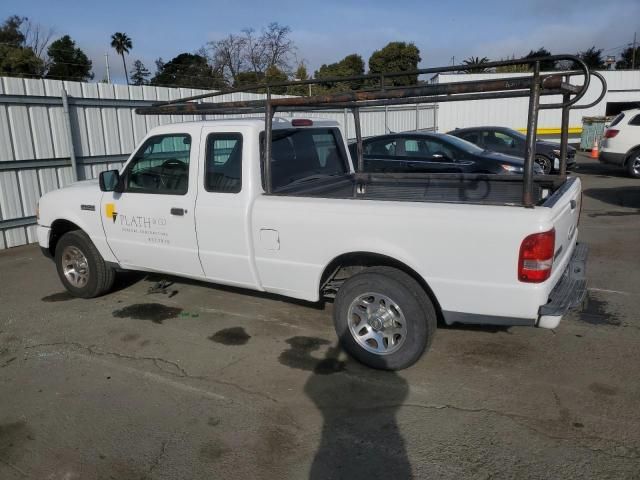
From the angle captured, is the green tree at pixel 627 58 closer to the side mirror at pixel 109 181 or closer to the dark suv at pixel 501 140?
the dark suv at pixel 501 140

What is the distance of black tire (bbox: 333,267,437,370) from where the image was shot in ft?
12.2

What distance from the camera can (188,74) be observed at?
50.3 metres

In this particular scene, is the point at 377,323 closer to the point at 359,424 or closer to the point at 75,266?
the point at 359,424

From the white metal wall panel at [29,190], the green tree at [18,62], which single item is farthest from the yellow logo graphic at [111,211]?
the green tree at [18,62]

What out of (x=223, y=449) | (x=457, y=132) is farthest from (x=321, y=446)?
(x=457, y=132)

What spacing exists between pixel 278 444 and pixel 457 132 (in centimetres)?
1245

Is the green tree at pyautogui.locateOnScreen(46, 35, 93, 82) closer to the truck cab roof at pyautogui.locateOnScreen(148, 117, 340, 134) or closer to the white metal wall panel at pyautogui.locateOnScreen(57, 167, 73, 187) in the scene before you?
the white metal wall panel at pyautogui.locateOnScreen(57, 167, 73, 187)

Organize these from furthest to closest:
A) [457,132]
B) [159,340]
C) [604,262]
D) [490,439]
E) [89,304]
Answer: [457,132], [604,262], [89,304], [159,340], [490,439]

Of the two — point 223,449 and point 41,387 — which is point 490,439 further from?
point 41,387

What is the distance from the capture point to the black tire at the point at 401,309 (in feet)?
12.2

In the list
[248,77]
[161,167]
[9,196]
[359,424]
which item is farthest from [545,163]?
[248,77]

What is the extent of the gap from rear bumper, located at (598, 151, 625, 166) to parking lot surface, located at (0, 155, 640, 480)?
10314 mm

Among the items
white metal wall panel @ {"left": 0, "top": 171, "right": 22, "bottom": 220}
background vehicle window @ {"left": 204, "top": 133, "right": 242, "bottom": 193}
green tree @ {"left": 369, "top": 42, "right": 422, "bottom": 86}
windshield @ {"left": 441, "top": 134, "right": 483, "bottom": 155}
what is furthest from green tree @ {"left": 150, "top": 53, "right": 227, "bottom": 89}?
background vehicle window @ {"left": 204, "top": 133, "right": 242, "bottom": 193}

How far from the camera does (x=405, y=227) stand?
3.60 metres
